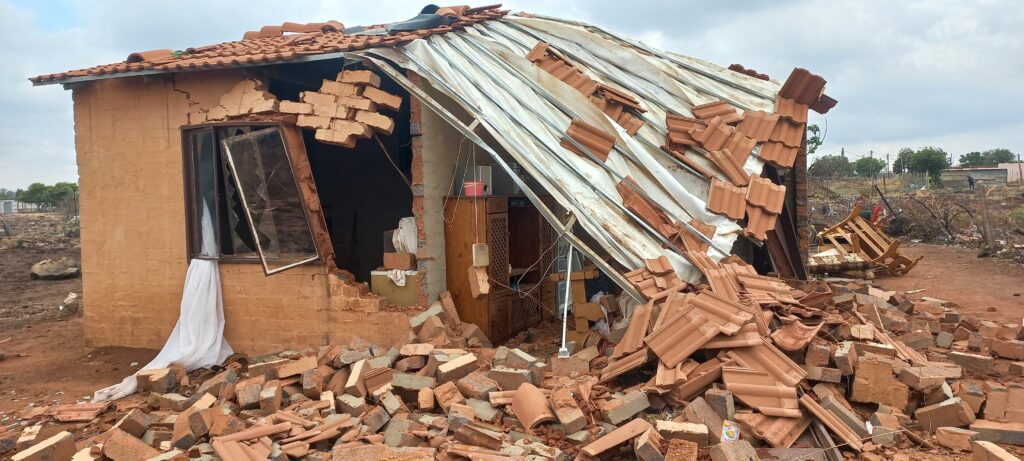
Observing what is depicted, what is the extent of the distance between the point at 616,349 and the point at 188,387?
4.58 m

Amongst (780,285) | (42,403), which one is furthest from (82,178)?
(780,285)

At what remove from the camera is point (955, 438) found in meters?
4.25

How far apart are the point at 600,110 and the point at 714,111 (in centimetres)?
171

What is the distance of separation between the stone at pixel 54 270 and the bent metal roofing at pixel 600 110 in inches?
415

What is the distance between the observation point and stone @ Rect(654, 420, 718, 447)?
412 centimetres

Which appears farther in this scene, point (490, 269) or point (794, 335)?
point (490, 269)

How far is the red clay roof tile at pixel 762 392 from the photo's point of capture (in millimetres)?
4367

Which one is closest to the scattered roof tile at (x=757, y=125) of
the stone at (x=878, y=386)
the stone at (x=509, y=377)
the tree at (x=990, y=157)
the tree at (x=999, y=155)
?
the stone at (x=878, y=386)

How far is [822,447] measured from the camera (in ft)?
13.9

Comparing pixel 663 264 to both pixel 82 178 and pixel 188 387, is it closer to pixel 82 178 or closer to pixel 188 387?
pixel 188 387

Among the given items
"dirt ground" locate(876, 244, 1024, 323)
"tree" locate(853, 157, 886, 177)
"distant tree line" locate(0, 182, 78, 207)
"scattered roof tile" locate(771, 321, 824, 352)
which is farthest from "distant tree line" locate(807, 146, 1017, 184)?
"distant tree line" locate(0, 182, 78, 207)

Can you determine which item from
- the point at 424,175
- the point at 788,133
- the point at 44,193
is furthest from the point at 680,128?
the point at 44,193

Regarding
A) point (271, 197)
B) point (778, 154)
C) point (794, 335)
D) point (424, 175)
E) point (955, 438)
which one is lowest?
point (955, 438)

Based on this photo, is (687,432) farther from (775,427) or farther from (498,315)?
(498,315)
